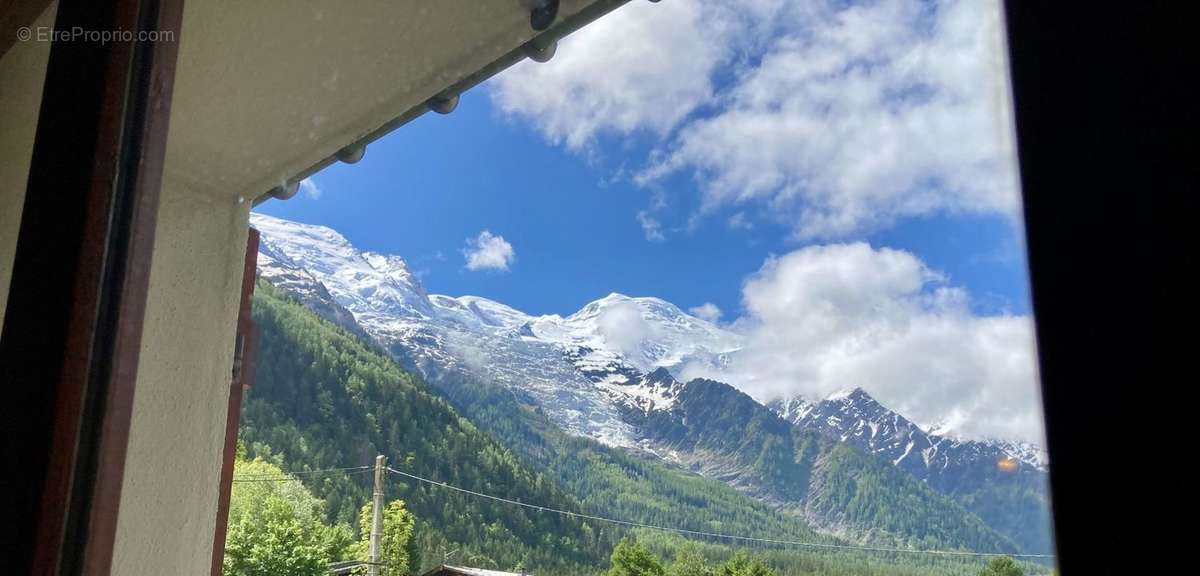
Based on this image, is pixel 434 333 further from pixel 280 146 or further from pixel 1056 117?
pixel 1056 117

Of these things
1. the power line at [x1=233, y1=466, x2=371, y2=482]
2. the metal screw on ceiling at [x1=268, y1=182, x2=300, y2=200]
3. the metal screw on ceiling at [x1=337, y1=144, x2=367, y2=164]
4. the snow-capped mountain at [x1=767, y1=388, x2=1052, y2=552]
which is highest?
the metal screw on ceiling at [x1=337, y1=144, x2=367, y2=164]

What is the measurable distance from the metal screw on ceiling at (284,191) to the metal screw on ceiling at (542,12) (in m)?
0.41

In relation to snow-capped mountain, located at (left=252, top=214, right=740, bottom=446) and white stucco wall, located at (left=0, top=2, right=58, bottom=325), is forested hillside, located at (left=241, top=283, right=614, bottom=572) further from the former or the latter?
white stucco wall, located at (left=0, top=2, right=58, bottom=325)

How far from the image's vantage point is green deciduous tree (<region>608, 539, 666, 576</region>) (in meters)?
0.90

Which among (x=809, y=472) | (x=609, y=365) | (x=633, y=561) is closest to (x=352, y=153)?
(x=609, y=365)

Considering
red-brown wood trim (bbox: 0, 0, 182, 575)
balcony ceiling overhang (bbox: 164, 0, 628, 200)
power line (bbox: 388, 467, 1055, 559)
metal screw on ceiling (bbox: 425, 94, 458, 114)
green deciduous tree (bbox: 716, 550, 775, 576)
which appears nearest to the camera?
power line (bbox: 388, 467, 1055, 559)

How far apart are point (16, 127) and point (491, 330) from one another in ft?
2.12

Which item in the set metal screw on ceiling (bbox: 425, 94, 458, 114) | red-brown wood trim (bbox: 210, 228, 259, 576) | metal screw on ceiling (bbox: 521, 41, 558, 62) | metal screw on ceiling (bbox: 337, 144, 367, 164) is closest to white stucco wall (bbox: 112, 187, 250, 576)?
red-brown wood trim (bbox: 210, 228, 259, 576)

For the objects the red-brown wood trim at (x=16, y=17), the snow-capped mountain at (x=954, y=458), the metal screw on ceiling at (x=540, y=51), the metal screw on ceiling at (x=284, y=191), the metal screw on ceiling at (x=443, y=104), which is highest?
the metal screw on ceiling at (x=540, y=51)

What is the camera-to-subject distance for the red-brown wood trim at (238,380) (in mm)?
975

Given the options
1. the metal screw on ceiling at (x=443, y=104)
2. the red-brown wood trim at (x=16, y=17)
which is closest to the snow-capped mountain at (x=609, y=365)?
the metal screw on ceiling at (x=443, y=104)

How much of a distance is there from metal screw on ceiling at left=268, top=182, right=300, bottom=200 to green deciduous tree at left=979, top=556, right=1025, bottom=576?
101 cm

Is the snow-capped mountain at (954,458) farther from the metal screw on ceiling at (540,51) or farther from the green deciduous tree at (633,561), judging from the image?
the metal screw on ceiling at (540,51)

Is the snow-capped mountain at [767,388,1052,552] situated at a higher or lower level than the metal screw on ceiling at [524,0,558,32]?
lower
